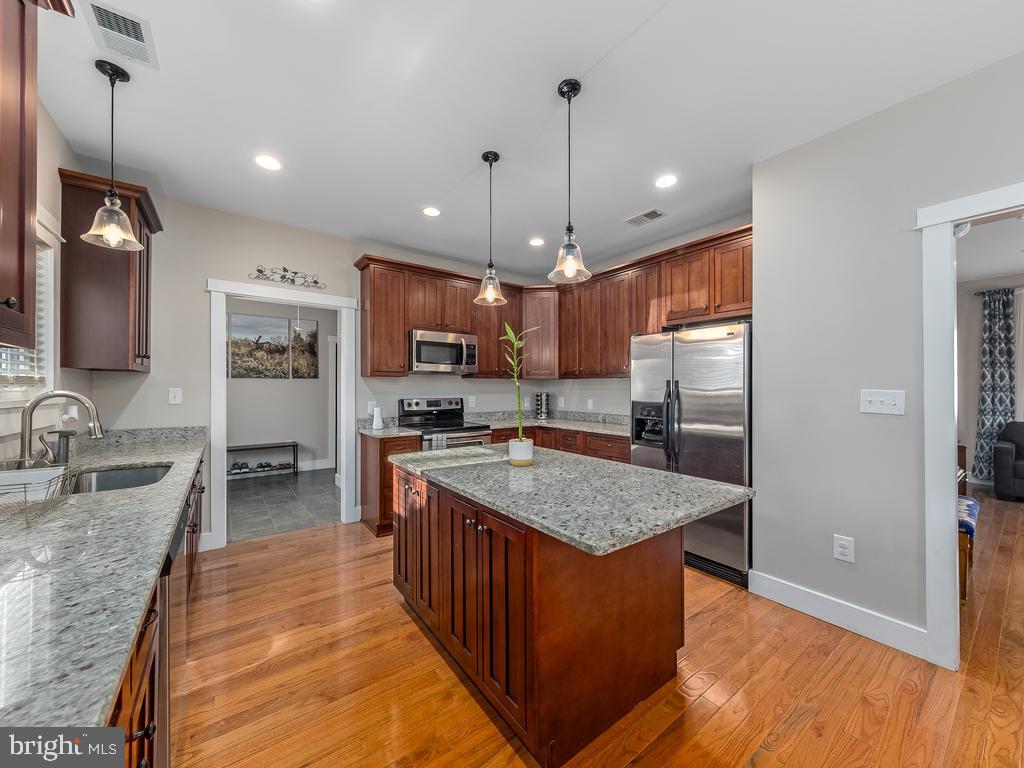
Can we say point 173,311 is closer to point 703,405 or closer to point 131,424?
point 131,424

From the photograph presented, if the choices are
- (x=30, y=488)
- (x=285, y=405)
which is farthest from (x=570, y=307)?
(x=285, y=405)

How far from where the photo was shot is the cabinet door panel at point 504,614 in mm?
1473

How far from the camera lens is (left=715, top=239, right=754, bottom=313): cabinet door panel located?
9.86ft

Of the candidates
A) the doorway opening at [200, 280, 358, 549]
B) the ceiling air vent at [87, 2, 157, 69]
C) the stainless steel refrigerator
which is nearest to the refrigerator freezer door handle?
the stainless steel refrigerator

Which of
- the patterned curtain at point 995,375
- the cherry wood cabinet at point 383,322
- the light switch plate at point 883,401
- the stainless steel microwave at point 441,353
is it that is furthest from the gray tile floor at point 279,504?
the patterned curtain at point 995,375

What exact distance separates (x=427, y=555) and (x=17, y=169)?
1959 mm

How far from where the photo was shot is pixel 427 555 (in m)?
2.15

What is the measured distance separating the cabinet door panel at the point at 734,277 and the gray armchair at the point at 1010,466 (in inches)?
167

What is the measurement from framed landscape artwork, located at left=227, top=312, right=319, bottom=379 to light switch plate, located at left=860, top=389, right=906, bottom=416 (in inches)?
245

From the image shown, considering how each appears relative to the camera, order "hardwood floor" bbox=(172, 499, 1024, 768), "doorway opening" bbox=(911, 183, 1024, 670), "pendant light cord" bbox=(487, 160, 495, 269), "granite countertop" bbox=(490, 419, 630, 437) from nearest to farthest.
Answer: "hardwood floor" bbox=(172, 499, 1024, 768) → "doorway opening" bbox=(911, 183, 1024, 670) → "pendant light cord" bbox=(487, 160, 495, 269) → "granite countertop" bbox=(490, 419, 630, 437)

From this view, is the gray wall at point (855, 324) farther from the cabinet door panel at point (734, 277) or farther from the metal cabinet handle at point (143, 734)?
the metal cabinet handle at point (143, 734)

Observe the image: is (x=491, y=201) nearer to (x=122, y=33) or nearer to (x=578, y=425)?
(x=122, y=33)

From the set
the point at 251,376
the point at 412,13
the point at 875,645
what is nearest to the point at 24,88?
the point at 412,13

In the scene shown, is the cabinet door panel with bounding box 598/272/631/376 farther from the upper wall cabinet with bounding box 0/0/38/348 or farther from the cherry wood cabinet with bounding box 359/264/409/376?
the upper wall cabinet with bounding box 0/0/38/348
